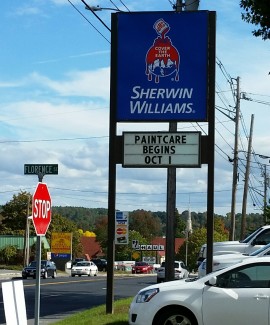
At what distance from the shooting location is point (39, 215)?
1178 centimetres

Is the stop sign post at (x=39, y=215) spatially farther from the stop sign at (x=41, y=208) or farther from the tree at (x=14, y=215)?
the tree at (x=14, y=215)

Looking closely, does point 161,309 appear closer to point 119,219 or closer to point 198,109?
point 198,109

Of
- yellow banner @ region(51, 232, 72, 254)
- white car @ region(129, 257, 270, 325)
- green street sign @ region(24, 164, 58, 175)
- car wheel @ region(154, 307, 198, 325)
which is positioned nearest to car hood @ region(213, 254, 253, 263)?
white car @ region(129, 257, 270, 325)

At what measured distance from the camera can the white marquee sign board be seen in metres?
17.1

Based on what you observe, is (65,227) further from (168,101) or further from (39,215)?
(39,215)

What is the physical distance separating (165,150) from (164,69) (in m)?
1.88

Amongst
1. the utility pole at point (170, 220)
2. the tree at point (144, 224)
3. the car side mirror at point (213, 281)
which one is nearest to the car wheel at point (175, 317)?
the car side mirror at point (213, 281)

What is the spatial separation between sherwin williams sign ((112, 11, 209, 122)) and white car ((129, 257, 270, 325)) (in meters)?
5.82

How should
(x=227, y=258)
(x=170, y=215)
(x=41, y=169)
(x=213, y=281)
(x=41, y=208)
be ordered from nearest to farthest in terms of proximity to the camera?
(x=41, y=208) < (x=213, y=281) < (x=41, y=169) < (x=170, y=215) < (x=227, y=258)

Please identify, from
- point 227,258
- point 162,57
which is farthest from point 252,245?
point 162,57

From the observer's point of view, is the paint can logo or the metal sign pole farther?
the paint can logo

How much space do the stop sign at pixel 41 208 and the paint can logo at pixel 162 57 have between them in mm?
6060

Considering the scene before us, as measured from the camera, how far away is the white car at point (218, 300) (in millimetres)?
11906

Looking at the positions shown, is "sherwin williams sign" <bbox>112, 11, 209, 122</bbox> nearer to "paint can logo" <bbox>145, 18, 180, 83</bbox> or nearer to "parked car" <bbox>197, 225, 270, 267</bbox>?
"paint can logo" <bbox>145, 18, 180, 83</bbox>
